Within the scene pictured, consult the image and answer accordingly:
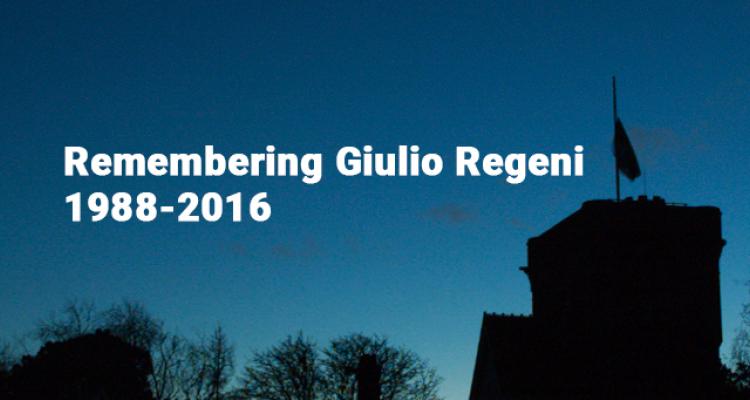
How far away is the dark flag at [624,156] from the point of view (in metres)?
53.6

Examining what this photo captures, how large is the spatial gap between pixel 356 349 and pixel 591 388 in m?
35.2

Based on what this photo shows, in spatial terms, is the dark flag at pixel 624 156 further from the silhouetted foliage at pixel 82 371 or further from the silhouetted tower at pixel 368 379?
the silhouetted foliage at pixel 82 371

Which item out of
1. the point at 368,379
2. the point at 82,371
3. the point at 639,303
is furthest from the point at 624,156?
the point at 82,371

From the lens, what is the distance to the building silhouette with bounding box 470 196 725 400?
5319 centimetres

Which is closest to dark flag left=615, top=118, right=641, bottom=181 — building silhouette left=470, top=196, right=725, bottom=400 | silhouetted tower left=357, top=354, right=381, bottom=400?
building silhouette left=470, top=196, right=725, bottom=400

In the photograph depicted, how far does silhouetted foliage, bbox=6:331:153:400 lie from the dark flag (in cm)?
4189

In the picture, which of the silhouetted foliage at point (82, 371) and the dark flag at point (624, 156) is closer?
the dark flag at point (624, 156)

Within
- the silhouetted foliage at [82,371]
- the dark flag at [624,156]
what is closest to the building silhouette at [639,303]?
the dark flag at [624,156]

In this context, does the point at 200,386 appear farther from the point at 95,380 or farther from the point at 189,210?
the point at 189,210

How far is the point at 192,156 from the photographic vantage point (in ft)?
139

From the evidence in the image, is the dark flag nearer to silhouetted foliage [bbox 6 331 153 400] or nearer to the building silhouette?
the building silhouette

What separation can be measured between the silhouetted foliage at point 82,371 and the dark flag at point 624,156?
137ft

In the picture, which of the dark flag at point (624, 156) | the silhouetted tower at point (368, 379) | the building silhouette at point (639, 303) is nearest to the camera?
the silhouetted tower at point (368, 379)

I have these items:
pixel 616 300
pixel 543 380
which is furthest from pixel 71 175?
pixel 616 300
